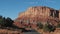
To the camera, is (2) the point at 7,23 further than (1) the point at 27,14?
No

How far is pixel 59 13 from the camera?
17600cm

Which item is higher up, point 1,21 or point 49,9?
point 49,9

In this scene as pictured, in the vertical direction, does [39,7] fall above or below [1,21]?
above

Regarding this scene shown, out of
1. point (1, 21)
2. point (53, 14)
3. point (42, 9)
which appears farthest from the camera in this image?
point (42, 9)

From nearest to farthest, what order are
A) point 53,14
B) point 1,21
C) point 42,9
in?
point 1,21, point 53,14, point 42,9

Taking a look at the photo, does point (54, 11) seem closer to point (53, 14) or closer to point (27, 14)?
point (53, 14)

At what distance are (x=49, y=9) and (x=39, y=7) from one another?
1358 cm

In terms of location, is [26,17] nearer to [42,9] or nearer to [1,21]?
[42,9]

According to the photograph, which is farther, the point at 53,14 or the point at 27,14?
the point at 27,14

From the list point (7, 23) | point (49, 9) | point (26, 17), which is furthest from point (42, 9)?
point (7, 23)

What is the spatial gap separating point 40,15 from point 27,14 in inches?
552

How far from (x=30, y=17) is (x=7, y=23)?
94.6 meters

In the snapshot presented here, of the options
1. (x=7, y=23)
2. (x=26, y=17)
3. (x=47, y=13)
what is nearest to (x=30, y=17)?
(x=26, y=17)

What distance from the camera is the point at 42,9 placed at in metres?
183
